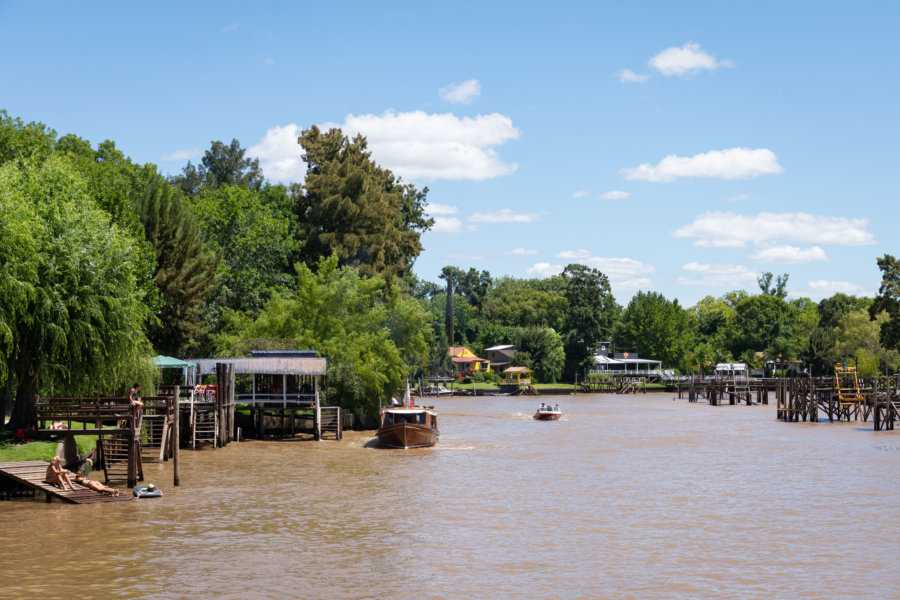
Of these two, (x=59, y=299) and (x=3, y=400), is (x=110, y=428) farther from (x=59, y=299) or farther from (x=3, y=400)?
(x=3, y=400)

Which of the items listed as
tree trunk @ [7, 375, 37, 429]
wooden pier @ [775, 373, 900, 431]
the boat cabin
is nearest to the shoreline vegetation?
tree trunk @ [7, 375, 37, 429]

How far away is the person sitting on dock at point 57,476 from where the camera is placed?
1160 inches

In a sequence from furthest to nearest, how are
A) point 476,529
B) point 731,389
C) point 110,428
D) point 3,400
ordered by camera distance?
point 731,389 → point 3,400 → point 110,428 → point 476,529

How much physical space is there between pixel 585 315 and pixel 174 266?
98153 millimetres

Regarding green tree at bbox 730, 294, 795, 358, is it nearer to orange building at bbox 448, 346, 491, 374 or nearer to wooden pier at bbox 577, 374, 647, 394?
wooden pier at bbox 577, 374, 647, 394

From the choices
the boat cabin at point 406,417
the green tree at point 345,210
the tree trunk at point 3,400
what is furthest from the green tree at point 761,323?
the tree trunk at point 3,400

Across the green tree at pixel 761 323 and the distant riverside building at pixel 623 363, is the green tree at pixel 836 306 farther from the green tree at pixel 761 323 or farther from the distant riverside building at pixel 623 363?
the distant riverside building at pixel 623 363

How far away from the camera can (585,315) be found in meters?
150

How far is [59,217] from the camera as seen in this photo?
1421 inches

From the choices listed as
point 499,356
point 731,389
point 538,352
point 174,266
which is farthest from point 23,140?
Answer: point 499,356

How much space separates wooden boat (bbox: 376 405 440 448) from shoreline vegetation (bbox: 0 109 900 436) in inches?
328

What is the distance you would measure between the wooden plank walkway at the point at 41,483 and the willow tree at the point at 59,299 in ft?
12.2

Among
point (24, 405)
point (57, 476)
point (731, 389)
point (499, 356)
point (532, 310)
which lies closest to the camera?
point (57, 476)

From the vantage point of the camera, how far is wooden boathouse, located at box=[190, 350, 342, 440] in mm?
51125
